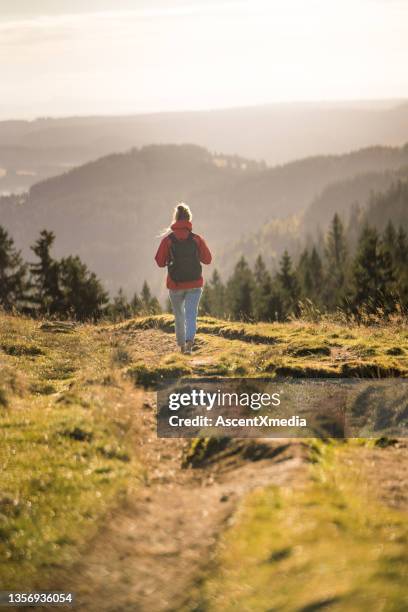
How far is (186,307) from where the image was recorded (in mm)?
12438

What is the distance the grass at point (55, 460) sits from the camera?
16.7 ft

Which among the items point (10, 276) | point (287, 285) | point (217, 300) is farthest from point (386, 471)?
point (217, 300)

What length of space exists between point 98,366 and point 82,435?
12.7ft

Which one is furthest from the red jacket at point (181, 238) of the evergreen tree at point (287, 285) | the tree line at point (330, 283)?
the evergreen tree at point (287, 285)

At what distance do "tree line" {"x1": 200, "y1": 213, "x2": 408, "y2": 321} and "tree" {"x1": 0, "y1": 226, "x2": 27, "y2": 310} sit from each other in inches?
698

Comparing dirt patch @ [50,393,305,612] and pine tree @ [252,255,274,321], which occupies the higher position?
pine tree @ [252,255,274,321]

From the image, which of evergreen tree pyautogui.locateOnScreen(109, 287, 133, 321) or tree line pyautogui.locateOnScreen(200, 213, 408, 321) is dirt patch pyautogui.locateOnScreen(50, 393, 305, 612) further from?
tree line pyautogui.locateOnScreen(200, 213, 408, 321)

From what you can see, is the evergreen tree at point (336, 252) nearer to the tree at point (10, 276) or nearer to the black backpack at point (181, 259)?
the tree at point (10, 276)

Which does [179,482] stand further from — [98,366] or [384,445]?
[98,366]

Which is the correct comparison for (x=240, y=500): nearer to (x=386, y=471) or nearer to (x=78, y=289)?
(x=386, y=471)

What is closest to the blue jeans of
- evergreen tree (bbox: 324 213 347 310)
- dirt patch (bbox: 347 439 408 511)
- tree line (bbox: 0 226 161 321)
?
dirt patch (bbox: 347 439 408 511)

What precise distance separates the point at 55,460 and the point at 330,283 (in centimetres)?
8989

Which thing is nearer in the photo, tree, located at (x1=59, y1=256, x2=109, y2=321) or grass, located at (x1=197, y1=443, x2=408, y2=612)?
grass, located at (x1=197, y1=443, x2=408, y2=612)

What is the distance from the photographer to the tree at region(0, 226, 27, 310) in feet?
167
